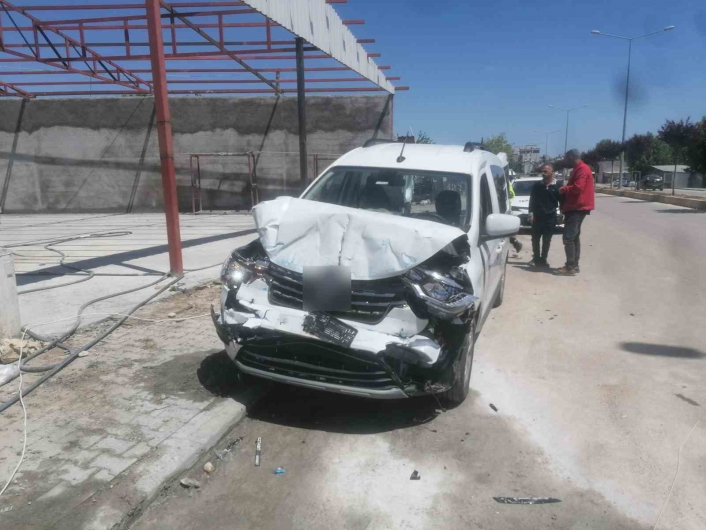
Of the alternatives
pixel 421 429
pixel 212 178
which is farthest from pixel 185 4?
pixel 421 429

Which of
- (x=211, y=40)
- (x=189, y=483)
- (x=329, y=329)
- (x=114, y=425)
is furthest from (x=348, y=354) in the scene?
(x=211, y=40)

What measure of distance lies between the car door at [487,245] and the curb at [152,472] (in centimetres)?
230

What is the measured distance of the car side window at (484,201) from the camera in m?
4.97

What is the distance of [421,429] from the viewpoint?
13.0ft

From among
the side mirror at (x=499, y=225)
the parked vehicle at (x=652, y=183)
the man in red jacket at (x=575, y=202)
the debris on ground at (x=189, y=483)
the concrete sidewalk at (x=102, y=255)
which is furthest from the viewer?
the parked vehicle at (x=652, y=183)

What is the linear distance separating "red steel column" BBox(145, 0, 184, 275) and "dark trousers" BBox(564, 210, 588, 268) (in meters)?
6.06

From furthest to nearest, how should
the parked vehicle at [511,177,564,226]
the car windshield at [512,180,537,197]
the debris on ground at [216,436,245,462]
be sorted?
the car windshield at [512,180,537,197]
the parked vehicle at [511,177,564,226]
the debris on ground at [216,436,245,462]

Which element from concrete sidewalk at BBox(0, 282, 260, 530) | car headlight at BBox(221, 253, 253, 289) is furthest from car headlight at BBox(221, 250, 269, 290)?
concrete sidewalk at BBox(0, 282, 260, 530)

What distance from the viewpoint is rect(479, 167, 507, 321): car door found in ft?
15.8

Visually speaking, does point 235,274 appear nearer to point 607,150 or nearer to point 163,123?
point 163,123

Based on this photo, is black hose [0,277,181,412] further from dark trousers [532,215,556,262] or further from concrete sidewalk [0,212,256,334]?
dark trousers [532,215,556,262]

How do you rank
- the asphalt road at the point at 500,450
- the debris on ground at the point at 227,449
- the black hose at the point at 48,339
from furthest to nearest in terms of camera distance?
the black hose at the point at 48,339 → the debris on ground at the point at 227,449 → the asphalt road at the point at 500,450

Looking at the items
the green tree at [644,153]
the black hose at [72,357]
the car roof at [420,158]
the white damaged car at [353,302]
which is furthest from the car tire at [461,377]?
the green tree at [644,153]

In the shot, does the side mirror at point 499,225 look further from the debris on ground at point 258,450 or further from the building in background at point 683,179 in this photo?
the building in background at point 683,179
